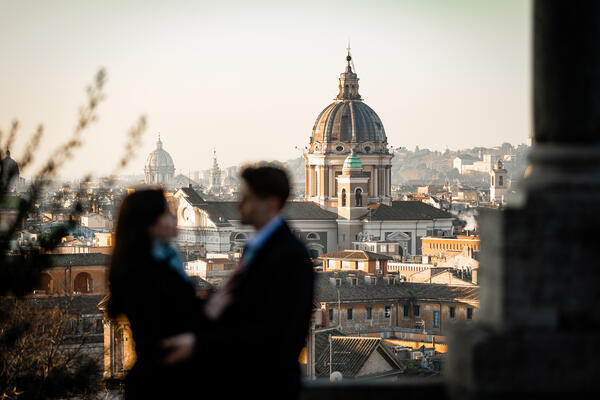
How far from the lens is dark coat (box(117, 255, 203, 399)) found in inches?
127

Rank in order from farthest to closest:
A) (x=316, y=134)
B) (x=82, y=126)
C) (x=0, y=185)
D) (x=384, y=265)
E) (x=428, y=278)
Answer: (x=316, y=134) < (x=384, y=265) < (x=428, y=278) < (x=82, y=126) < (x=0, y=185)

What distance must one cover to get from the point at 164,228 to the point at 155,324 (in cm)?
30

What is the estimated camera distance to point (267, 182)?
335 cm

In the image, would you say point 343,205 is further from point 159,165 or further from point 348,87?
point 159,165

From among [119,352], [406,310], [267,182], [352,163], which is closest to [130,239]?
[267,182]

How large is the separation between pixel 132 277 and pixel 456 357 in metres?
0.87

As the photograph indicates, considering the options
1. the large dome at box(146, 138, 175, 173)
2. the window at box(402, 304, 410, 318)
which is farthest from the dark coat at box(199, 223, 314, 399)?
the large dome at box(146, 138, 175, 173)

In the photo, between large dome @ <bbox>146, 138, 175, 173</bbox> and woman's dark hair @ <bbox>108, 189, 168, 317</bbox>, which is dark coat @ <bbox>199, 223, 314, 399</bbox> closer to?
woman's dark hair @ <bbox>108, 189, 168, 317</bbox>

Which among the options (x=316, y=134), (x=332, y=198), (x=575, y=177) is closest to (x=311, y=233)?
(x=332, y=198)

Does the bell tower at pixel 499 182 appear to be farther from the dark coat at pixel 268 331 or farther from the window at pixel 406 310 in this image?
the dark coat at pixel 268 331

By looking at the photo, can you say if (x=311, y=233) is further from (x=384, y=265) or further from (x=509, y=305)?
(x=509, y=305)

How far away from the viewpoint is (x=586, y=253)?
3.24 meters

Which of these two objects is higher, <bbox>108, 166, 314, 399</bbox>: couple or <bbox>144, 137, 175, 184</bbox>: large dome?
<bbox>144, 137, 175, 184</bbox>: large dome

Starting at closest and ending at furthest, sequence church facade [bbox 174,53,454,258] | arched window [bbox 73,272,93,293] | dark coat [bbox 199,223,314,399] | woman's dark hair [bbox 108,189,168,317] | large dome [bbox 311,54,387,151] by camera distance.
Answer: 1. dark coat [bbox 199,223,314,399]
2. woman's dark hair [bbox 108,189,168,317]
3. arched window [bbox 73,272,93,293]
4. church facade [bbox 174,53,454,258]
5. large dome [bbox 311,54,387,151]
